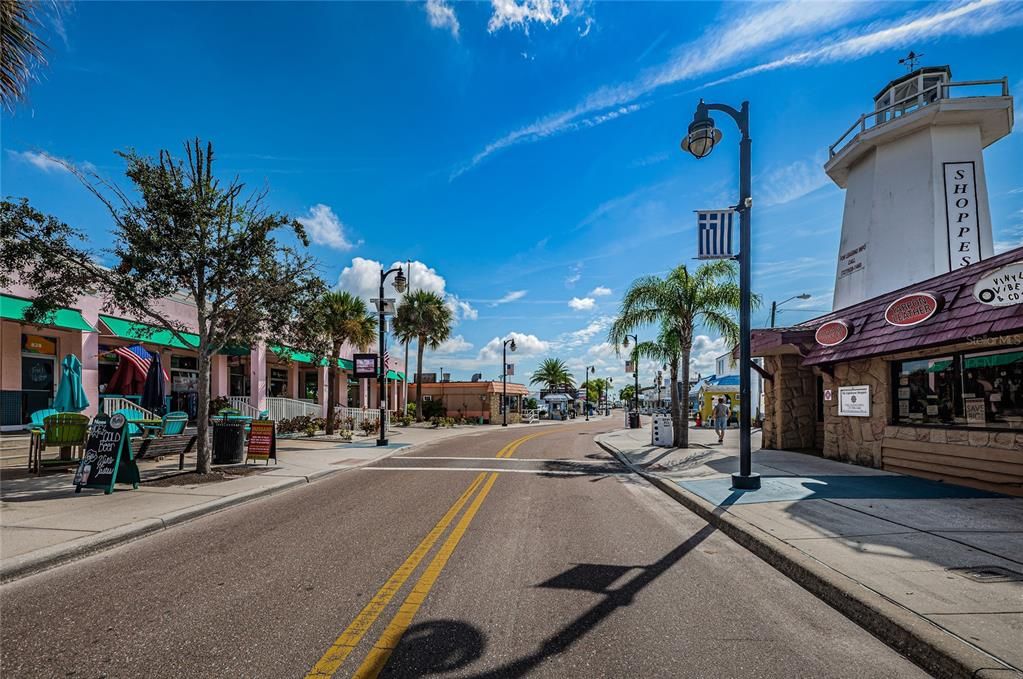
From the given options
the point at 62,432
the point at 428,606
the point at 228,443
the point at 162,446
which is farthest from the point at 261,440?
the point at 428,606

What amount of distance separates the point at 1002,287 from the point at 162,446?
16.4m

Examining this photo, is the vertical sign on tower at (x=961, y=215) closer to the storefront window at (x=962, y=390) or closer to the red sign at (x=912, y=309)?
the storefront window at (x=962, y=390)

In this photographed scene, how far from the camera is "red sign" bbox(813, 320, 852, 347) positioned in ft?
40.9

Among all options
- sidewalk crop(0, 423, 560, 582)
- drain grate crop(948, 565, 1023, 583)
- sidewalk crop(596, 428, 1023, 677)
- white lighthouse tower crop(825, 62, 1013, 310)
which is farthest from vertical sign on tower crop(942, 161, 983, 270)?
sidewalk crop(0, 423, 560, 582)

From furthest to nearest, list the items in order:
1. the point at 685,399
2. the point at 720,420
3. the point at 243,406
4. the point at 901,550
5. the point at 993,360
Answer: the point at 243,406, the point at 720,420, the point at 685,399, the point at 993,360, the point at 901,550

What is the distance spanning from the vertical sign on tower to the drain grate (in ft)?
51.9

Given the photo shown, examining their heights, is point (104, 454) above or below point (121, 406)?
below

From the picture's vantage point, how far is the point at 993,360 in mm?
9195

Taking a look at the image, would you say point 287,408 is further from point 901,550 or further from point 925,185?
point 925,185

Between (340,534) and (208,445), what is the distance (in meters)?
5.92

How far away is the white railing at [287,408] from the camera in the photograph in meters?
22.9

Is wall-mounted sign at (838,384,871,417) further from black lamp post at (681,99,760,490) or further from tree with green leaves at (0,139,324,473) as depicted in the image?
tree with green leaves at (0,139,324,473)

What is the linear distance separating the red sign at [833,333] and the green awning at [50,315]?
17.9 m

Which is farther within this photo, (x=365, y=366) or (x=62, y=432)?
(x=365, y=366)
